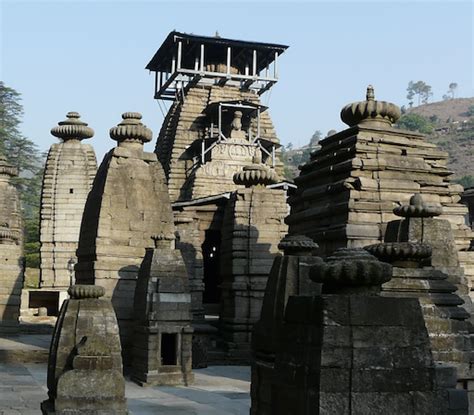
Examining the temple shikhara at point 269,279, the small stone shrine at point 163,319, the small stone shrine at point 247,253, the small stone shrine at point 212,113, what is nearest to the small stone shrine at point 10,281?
the temple shikhara at point 269,279

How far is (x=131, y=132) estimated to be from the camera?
1681 centimetres

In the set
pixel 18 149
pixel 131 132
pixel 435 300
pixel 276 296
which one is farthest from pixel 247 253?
pixel 18 149

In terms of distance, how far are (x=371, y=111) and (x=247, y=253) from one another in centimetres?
704

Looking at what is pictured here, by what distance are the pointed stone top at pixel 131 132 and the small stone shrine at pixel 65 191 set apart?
35.2 feet

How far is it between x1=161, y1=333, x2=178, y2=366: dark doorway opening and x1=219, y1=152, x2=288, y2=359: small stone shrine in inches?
148

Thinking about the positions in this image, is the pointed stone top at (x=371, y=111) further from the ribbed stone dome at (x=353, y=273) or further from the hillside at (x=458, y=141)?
the hillside at (x=458, y=141)

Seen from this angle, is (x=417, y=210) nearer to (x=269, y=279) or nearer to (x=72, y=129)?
(x=269, y=279)

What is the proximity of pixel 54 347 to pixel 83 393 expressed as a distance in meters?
0.96

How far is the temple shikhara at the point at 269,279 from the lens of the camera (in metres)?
4.34

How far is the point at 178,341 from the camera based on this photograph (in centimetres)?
1439

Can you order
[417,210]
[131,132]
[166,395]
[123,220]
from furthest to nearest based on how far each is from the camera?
[131,132] → [123,220] → [166,395] → [417,210]

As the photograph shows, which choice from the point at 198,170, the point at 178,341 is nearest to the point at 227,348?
the point at 178,341

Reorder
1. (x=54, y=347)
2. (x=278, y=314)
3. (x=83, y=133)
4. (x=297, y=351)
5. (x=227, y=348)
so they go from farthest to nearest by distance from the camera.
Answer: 1. (x=83, y=133)
2. (x=227, y=348)
3. (x=54, y=347)
4. (x=278, y=314)
5. (x=297, y=351)

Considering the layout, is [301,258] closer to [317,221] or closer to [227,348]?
[317,221]
